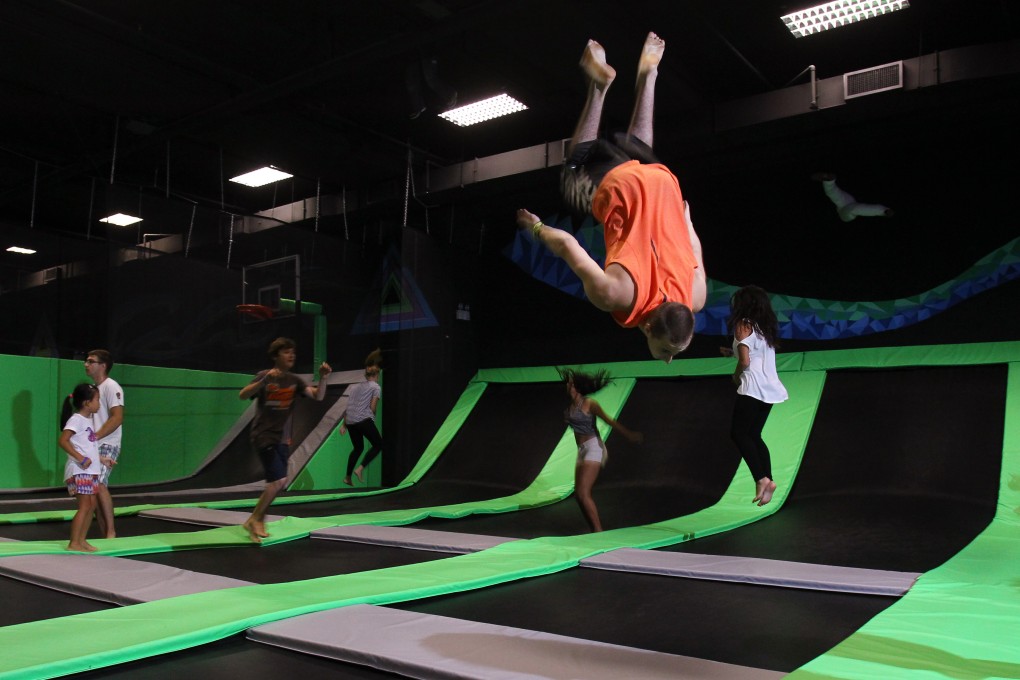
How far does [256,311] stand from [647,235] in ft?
18.5

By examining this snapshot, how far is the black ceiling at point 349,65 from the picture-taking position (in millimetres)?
5312

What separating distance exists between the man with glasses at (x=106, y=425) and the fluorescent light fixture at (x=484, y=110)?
12.3ft

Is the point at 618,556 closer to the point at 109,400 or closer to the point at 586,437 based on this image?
the point at 586,437

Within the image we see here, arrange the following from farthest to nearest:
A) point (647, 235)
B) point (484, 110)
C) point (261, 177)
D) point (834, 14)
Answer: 1. point (261, 177)
2. point (484, 110)
3. point (834, 14)
4. point (647, 235)

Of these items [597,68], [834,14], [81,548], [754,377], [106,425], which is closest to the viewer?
[597,68]

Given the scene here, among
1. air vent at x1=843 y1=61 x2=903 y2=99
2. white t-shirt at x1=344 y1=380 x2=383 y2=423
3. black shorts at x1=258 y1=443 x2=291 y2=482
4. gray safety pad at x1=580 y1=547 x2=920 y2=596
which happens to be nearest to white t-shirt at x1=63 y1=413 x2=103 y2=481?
black shorts at x1=258 y1=443 x2=291 y2=482

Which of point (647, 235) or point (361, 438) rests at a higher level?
point (647, 235)

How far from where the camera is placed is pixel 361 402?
732 centimetres

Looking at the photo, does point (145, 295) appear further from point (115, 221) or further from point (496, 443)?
point (496, 443)

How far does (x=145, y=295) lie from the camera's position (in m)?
6.87

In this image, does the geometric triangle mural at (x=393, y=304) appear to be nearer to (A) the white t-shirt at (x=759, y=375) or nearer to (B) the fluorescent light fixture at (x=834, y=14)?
(B) the fluorescent light fixture at (x=834, y=14)

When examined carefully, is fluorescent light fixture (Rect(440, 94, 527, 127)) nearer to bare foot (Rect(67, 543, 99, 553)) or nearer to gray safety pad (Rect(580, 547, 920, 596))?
gray safety pad (Rect(580, 547, 920, 596))

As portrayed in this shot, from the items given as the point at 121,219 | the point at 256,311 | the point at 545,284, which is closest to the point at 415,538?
the point at 256,311

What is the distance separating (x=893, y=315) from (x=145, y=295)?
6.44 meters
